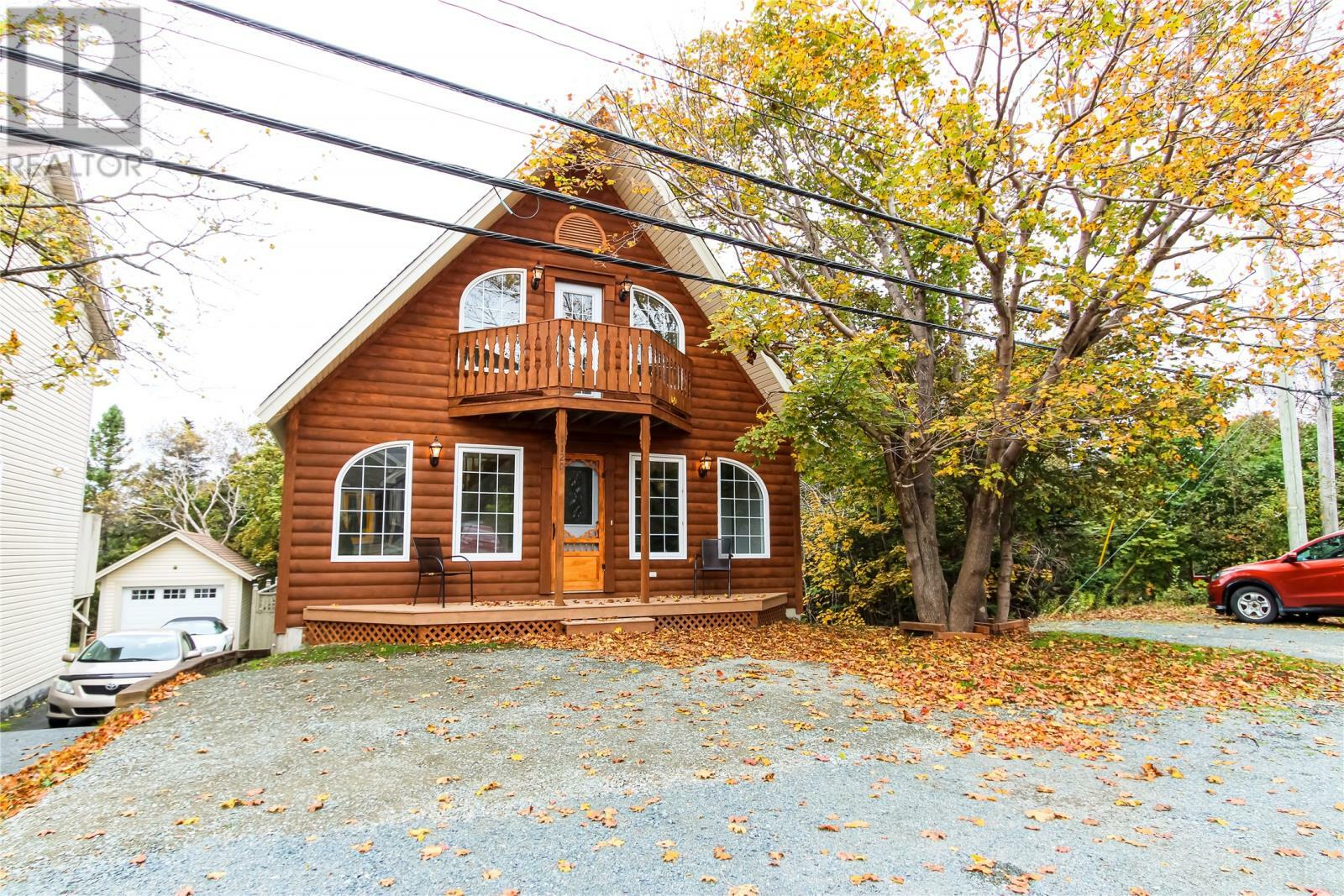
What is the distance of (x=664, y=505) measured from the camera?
12.3 meters

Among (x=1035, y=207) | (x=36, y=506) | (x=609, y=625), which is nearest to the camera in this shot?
(x=1035, y=207)

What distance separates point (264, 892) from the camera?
10.7ft

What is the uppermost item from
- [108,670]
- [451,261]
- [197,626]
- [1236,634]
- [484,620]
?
[451,261]

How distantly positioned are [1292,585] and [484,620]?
12152 mm

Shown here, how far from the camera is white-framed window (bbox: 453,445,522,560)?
11.0m

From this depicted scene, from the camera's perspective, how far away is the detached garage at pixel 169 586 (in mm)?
21719

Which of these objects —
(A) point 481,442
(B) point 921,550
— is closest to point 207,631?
(A) point 481,442

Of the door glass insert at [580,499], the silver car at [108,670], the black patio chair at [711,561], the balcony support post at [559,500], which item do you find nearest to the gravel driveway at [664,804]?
the balcony support post at [559,500]

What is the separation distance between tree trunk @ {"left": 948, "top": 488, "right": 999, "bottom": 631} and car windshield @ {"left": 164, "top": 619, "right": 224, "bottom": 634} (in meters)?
19.1

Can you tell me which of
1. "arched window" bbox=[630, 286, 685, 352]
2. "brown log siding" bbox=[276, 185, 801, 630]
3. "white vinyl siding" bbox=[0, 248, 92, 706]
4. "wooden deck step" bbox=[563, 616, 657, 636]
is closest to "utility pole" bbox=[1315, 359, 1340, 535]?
"brown log siding" bbox=[276, 185, 801, 630]

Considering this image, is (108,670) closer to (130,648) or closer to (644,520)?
(130,648)

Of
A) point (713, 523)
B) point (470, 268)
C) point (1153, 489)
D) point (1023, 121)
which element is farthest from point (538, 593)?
point (1153, 489)

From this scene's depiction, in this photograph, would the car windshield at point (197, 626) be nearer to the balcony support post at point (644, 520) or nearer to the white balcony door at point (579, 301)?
the white balcony door at point (579, 301)

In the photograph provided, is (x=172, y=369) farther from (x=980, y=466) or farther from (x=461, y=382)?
(x=980, y=466)
